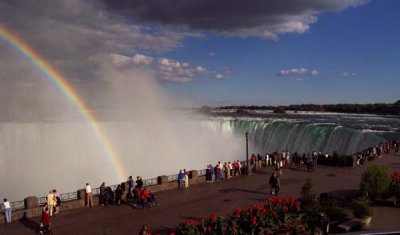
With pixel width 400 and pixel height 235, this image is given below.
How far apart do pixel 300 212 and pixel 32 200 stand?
30.4 feet

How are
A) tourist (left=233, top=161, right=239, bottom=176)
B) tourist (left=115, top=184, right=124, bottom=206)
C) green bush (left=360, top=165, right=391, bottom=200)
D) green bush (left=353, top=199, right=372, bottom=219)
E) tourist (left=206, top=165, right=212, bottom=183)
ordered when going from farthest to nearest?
1. tourist (left=233, top=161, right=239, bottom=176)
2. tourist (left=206, top=165, right=212, bottom=183)
3. tourist (left=115, top=184, right=124, bottom=206)
4. green bush (left=360, top=165, right=391, bottom=200)
5. green bush (left=353, top=199, right=372, bottom=219)

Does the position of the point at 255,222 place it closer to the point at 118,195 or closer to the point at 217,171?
the point at 118,195

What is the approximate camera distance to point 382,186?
13727 millimetres

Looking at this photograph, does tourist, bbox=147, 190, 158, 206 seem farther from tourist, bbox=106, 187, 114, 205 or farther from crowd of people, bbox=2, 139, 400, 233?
tourist, bbox=106, 187, 114, 205

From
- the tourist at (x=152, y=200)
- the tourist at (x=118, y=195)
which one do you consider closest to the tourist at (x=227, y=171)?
the tourist at (x=152, y=200)

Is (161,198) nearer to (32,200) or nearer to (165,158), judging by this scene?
(32,200)

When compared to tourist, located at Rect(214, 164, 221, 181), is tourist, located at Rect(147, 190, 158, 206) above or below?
below

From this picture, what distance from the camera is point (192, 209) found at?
569 inches

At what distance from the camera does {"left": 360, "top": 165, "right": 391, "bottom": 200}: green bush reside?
13.7 meters

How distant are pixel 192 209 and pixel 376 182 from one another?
675 cm

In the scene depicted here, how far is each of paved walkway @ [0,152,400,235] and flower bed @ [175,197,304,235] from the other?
215 centimetres

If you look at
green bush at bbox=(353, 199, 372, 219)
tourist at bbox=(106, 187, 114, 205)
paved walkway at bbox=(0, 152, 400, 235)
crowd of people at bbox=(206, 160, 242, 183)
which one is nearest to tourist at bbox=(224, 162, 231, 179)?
crowd of people at bbox=(206, 160, 242, 183)

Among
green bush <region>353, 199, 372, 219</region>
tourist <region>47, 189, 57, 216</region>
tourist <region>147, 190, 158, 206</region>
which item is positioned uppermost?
green bush <region>353, 199, 372, 219</region>

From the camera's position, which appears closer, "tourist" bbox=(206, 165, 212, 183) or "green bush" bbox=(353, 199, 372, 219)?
"green bush" bbox=(353, 199, 372, 219)
